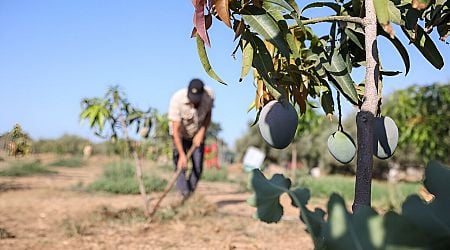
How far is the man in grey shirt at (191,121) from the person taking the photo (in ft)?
13.6

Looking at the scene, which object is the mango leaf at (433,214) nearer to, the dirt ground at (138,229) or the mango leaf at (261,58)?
the mango leaf at (261,58)

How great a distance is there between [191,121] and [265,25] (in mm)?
3343

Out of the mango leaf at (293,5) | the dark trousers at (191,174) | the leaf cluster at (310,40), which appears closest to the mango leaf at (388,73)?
the leaf cluster at (310,40)

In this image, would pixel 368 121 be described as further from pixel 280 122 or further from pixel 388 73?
pixel 388 73

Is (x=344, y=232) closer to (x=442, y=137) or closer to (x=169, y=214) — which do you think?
(x=169, y=214)

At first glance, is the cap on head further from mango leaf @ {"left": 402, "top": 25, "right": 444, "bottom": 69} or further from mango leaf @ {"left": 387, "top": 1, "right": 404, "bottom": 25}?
mango leaf @ {"left": 387, "top": 1, "right": 404, "bottom": 25}

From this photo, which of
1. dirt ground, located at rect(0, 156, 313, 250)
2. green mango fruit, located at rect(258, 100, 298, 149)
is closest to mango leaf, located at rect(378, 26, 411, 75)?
green mango fruit, located at rect(258, 100, 298, 149)

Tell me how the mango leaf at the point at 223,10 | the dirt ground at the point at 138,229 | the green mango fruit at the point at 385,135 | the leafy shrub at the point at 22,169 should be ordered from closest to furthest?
the mango leaf at the point at 223,10 → the green mango fruit at the point at 385,135 → the dirt ground at the point at 138,229 → the leafy shrub at the point at 22,169

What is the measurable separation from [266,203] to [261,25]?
1.45ft

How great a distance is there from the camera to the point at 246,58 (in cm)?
107

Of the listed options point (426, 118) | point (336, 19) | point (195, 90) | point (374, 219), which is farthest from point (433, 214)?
point (426, 118)

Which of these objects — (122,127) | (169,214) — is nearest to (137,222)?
(169,214)

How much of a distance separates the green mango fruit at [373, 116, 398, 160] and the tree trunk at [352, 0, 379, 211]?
127mm

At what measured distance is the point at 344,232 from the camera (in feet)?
1.69
